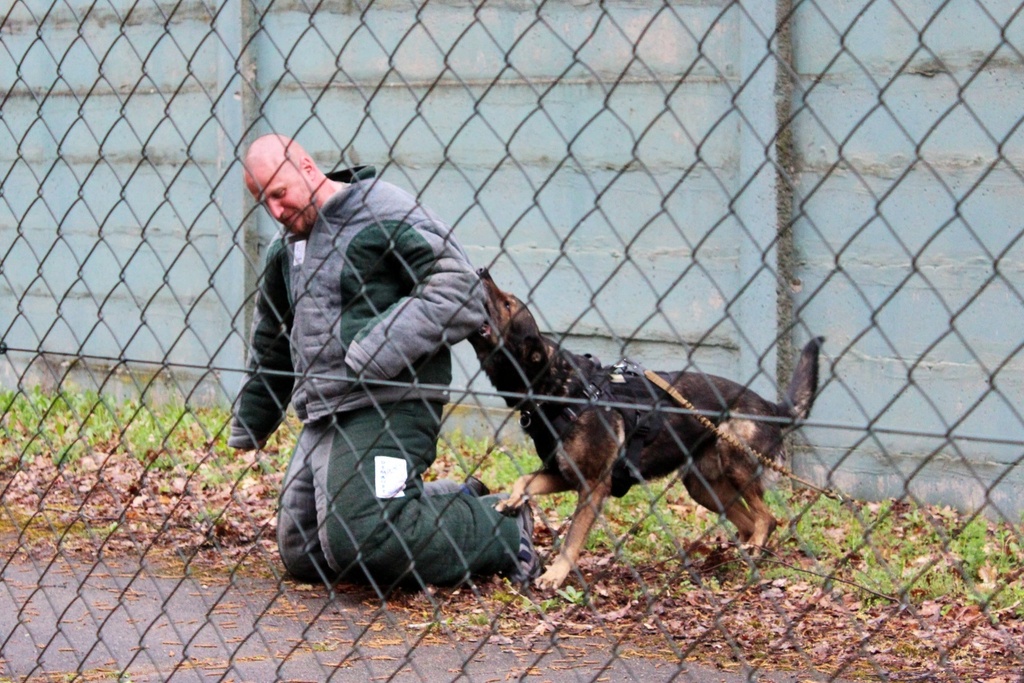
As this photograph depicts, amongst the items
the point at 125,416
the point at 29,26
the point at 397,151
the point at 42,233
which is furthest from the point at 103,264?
the point at 397,151

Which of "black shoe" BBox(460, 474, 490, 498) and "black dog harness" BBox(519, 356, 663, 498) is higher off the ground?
"black dog harness" BBox(519, 356, 663, 498)

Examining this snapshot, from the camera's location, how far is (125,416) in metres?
8.23

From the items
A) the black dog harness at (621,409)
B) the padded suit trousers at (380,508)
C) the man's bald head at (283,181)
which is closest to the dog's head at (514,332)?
the black dog harness at (621,409)

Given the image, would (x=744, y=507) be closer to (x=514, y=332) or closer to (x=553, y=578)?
(x=553, y=578)

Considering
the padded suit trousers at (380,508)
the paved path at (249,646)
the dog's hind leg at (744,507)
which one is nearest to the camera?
the paved path at (249,646)

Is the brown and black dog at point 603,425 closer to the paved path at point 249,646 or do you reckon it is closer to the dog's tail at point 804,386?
the dog's tail at point 804,386

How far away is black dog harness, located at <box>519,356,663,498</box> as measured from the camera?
446 centimetres

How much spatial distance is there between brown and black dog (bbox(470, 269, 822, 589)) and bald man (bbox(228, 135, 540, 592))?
0.25m

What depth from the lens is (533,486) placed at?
4.81 m

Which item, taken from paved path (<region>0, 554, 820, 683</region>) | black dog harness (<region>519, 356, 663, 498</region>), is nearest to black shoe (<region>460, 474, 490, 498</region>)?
black dog harness (<region>519, 356, 663, 498</region>)

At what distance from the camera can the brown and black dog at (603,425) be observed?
15.0 feet

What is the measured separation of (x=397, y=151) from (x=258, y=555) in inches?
108

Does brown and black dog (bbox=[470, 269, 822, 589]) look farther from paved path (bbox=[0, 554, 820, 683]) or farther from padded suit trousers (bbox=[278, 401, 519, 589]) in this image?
paved path (bbox=[0, 554, 820, 683])

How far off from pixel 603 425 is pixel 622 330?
1.81m
